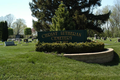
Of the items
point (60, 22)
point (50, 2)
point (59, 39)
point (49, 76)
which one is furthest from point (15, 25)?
point (49, 76)

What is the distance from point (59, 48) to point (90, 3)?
65.5 feet

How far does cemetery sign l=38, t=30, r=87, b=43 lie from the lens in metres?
9.41

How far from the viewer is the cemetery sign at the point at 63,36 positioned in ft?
30.9

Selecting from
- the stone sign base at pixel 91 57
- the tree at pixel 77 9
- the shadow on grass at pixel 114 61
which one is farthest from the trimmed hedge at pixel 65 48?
the tree at pixel 77 9

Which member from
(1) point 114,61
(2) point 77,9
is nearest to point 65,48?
(1) point 114,61

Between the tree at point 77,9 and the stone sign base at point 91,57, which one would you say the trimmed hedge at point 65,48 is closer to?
the stone sign base at point 91,57

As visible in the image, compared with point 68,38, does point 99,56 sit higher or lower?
lower

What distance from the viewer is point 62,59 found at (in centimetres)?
618

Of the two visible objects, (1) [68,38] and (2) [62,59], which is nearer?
(2) [62,59]

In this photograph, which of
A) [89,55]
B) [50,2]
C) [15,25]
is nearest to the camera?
[89,55]

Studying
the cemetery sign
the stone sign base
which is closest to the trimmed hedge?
the stone sign base

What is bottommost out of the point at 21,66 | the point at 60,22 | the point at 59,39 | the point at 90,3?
the point at 21,66

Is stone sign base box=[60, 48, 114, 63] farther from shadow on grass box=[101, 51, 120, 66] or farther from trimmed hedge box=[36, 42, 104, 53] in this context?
trimmed hedge box=[36, 42, 104, 53]

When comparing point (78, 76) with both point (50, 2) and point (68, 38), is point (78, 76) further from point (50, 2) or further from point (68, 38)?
point (50, 2)
